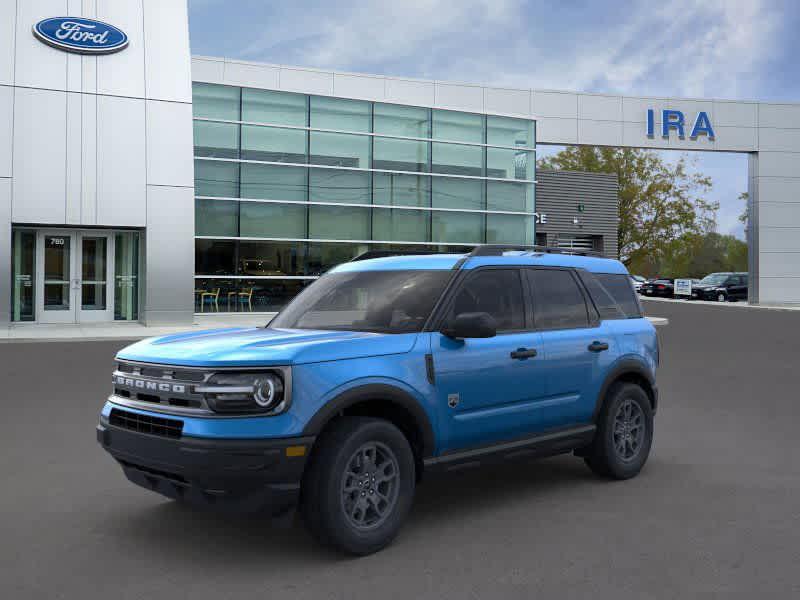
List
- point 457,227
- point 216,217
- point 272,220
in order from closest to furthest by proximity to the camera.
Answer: point 216,217, point 272,220, point 457,227

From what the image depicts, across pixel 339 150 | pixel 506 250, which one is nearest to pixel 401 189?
pixel 339 150

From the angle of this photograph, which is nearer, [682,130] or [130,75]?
[130,75]

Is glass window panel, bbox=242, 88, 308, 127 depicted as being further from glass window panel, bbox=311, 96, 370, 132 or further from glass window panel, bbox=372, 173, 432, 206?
glass window panel, bbox=372, 173, 432, 206

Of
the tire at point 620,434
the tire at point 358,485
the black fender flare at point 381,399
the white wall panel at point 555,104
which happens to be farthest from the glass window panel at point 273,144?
the tire at point 358,485

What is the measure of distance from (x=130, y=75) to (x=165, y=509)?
72.8ft

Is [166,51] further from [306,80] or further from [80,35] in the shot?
[306,80]

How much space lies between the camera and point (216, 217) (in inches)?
1137

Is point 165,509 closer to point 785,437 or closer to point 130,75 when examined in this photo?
point 785,437

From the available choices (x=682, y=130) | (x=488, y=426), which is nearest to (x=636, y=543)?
(x=488, y=426)

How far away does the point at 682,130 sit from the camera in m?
41.4

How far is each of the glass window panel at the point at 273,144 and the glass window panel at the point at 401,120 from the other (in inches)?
116

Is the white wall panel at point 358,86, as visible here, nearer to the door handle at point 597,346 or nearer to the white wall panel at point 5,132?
the white wall panel at point 5,132

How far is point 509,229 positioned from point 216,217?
37.2 feet

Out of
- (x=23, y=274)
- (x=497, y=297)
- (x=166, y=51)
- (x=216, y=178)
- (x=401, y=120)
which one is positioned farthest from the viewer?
(x=401, y=120)
